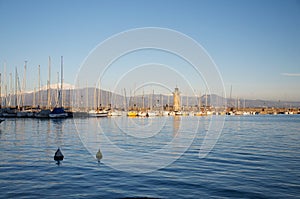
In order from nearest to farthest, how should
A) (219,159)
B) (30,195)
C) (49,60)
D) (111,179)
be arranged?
(30,195), (111,179), (219,159), (49,60)

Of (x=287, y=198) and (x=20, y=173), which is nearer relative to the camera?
(x=287, y=198)

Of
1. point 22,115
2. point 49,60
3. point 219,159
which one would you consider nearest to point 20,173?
point 219,159

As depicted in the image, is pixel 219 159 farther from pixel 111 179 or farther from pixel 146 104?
pixel 146 104

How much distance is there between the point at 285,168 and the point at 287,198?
840 cm

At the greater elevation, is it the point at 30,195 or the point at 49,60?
the point at 49,60

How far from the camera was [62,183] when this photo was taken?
61.5 ft

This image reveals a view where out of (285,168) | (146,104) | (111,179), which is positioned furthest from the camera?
(146,104)

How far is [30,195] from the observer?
1620cm

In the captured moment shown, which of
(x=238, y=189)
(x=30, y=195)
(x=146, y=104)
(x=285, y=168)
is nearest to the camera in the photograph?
(x=30, y=195)

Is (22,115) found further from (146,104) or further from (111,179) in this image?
(111,179)

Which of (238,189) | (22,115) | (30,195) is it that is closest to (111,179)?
(30,195)

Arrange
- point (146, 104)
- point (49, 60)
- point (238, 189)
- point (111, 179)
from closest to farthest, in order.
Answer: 1. point (238, 189)
2. point (111, 179)
3. point (49, 60)
4. point (146, 104)

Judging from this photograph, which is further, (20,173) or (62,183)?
(20,173)

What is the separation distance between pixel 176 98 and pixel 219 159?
162049 mm
